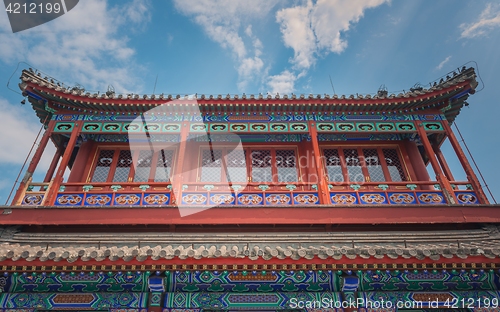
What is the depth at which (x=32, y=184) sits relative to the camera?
770 centimetres

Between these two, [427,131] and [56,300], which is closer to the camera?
[56,300]

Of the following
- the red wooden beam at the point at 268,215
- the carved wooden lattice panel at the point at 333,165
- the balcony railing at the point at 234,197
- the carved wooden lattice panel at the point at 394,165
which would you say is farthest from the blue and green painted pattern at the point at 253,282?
the carved wooden lattice panel at the point at 394,165

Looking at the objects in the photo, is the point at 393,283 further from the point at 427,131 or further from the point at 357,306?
the point at 427,131

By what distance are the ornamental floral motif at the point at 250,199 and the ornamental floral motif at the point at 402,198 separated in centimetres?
325

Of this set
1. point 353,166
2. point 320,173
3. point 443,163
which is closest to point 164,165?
point 320,173

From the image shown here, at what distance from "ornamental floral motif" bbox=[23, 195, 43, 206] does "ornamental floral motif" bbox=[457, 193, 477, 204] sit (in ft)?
33.2

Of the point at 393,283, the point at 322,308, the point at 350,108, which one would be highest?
the point at 350,108

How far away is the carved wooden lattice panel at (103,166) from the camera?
354 inches

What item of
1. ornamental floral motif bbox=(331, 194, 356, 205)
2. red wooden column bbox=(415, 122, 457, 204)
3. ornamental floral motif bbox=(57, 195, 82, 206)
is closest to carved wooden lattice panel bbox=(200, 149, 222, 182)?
ornamental floral motif bbox=(57, 195, 82, 206)

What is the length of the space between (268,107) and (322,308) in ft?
18.7

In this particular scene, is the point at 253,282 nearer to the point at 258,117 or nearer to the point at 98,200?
the point at 98,200

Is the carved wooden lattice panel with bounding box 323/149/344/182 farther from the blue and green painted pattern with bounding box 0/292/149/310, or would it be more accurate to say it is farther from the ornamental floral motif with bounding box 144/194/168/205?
the blue and green painted pattern with bounding box 0/292/149/310

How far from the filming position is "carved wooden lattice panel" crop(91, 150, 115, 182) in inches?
354

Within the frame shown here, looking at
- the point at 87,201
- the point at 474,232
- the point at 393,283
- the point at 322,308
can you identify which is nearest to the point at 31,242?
the point at 87,201
